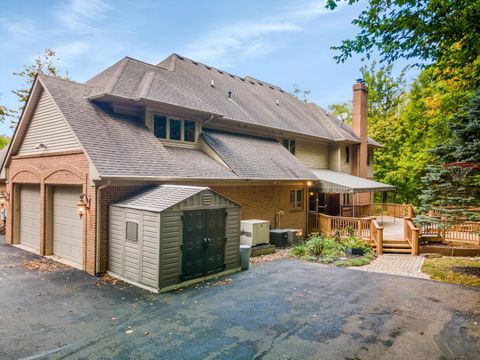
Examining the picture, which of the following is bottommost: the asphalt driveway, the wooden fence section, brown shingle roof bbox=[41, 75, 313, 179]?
the asphalt driveway

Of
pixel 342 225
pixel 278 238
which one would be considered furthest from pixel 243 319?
pixel 342 225

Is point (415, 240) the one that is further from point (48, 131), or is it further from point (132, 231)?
point (48, 131)

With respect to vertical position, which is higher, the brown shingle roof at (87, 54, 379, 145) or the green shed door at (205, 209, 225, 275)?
the brown shingle roof at (87, 54, 379, 145)

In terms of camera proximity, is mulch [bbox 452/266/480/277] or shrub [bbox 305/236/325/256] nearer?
mulch [bbox 452/266/480/277]

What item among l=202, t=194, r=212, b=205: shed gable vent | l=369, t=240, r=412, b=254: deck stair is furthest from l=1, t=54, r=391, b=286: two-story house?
l=369, t=240, r=412, b=254: deck stair

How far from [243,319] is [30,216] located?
12573 millimetres

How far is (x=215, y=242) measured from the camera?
1084cm

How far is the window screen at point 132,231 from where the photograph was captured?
9.77 m

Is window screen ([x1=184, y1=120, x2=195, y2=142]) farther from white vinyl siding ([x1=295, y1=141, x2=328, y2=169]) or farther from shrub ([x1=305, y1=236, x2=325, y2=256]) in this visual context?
white vinyl siding ([x1=295, y1=141, x2=328, y2=169])

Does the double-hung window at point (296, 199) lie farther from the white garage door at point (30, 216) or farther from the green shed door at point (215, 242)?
the white garage door at point (30, 216)

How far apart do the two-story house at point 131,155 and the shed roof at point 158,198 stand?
1.70 ft

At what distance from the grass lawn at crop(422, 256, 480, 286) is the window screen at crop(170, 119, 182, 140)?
11660 millimetres

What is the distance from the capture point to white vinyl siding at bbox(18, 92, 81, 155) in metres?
12.1

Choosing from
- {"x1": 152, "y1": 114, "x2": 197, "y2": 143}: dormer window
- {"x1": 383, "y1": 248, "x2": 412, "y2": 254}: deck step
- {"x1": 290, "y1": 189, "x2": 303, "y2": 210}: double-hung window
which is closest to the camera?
{"x1": 152, "y1": 114, "x2": 197, "y2": 143}: dormer window
